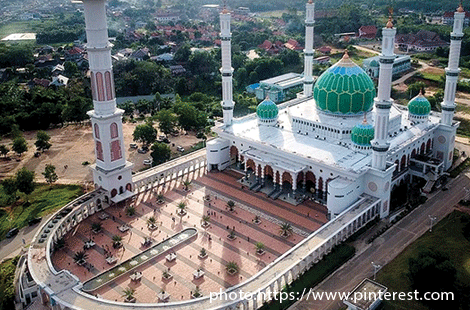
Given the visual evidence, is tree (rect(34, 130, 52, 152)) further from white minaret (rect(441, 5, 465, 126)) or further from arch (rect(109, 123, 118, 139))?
white minaret (rect(441, 5, 465, 126))

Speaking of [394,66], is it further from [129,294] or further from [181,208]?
[129,294]

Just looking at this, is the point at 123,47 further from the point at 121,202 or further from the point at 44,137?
the point at 121,202

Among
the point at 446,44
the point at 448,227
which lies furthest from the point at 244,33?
the point at 448,227

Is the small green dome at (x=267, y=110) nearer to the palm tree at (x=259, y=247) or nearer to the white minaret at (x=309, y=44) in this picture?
the white minaret at (x=309, y=44)

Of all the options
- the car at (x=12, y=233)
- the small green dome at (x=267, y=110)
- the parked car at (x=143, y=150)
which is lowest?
the car at (x=12, y=233)

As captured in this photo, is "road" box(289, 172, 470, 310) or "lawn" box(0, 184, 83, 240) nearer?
"road" box(289, 172, 470, 310)

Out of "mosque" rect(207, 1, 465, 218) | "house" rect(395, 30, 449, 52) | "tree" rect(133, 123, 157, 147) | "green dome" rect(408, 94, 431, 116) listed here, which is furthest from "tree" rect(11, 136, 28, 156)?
"house" rect(395, 30, 449, 52)

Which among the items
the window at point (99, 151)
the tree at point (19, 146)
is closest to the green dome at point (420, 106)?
the window at point (99, 151)

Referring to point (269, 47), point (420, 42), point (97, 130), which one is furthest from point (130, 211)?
point (420, 42)
